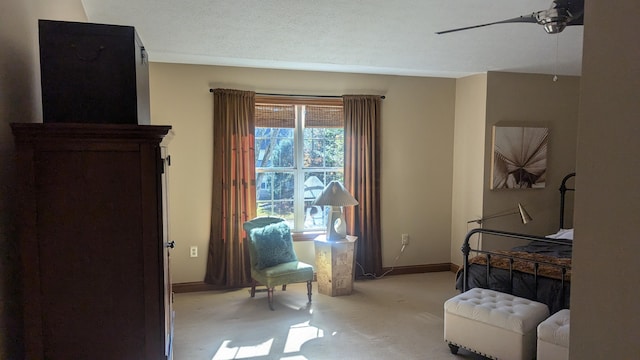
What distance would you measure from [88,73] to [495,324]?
114 inches

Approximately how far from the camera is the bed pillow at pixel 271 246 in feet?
14.0

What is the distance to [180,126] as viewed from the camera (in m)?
4.56

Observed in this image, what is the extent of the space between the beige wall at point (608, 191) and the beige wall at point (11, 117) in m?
1.66

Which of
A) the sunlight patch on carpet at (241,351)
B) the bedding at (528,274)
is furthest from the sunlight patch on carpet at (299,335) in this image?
the bedding at (528,274)

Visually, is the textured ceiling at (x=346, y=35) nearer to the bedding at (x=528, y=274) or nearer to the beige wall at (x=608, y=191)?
the bedding at (x=528, y=274)

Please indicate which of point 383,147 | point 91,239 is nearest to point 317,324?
point 383,147

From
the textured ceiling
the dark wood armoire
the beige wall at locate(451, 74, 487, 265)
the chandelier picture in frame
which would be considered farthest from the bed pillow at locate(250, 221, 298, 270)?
the dark wood armoire

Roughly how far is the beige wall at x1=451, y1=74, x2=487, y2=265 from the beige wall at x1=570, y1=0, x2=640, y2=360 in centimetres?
449

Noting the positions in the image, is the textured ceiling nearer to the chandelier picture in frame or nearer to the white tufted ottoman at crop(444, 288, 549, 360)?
the chandelier picture in frame

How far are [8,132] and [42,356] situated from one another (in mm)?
791

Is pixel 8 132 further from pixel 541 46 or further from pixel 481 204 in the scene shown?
pixel 481 204

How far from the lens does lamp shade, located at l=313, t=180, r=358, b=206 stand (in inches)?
178

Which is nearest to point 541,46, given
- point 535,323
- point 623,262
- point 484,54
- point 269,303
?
point 484,54

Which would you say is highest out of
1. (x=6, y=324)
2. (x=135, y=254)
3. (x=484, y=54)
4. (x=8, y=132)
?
(x=484, y=54)
